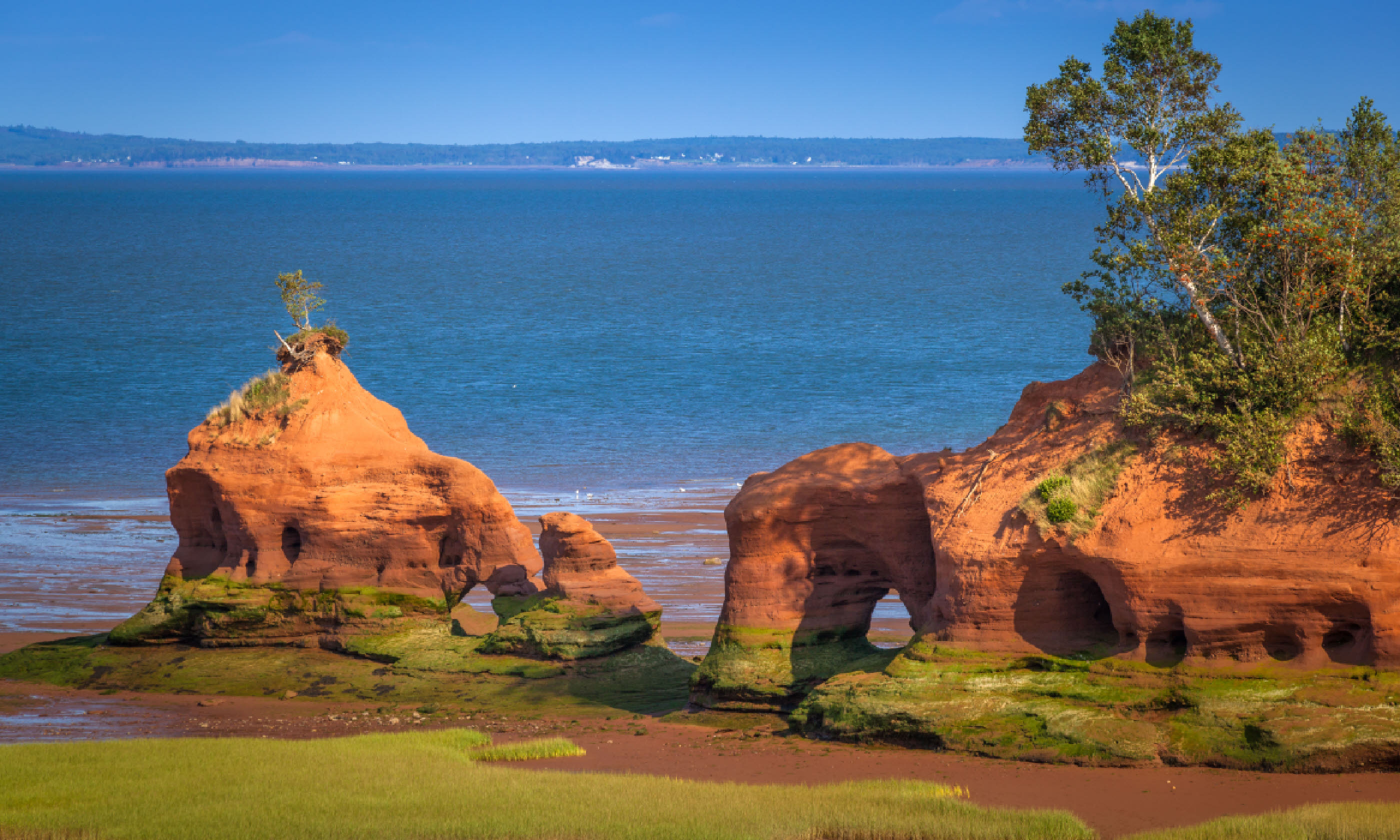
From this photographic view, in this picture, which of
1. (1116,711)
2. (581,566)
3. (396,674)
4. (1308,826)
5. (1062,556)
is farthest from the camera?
(581,566)

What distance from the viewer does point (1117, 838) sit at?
17.2m

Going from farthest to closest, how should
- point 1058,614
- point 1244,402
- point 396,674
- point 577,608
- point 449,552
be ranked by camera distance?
point 449,552 → point 577,608 → point 396,674 → point 1058,614 → point 1244,402

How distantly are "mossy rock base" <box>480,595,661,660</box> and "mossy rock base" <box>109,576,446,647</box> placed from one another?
1.89 metres

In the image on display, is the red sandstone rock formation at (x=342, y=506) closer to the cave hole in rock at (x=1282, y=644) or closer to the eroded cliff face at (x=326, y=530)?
the eroded cliff face at (x=326, y=530)

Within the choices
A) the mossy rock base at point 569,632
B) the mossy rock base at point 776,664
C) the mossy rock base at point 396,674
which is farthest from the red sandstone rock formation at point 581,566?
the mossy rock base at point 776,664

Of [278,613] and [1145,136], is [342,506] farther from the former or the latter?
[1145,136]

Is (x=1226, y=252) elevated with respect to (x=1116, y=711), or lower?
elevated

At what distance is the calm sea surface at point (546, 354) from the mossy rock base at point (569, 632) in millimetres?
15682

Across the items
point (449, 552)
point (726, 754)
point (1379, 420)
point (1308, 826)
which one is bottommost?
point (726, 754)

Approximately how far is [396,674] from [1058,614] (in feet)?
46.5

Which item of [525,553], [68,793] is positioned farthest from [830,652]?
[68,793]

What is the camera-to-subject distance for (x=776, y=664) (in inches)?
955

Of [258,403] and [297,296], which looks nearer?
[258,403]

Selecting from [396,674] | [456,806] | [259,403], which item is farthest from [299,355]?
[456,806]
